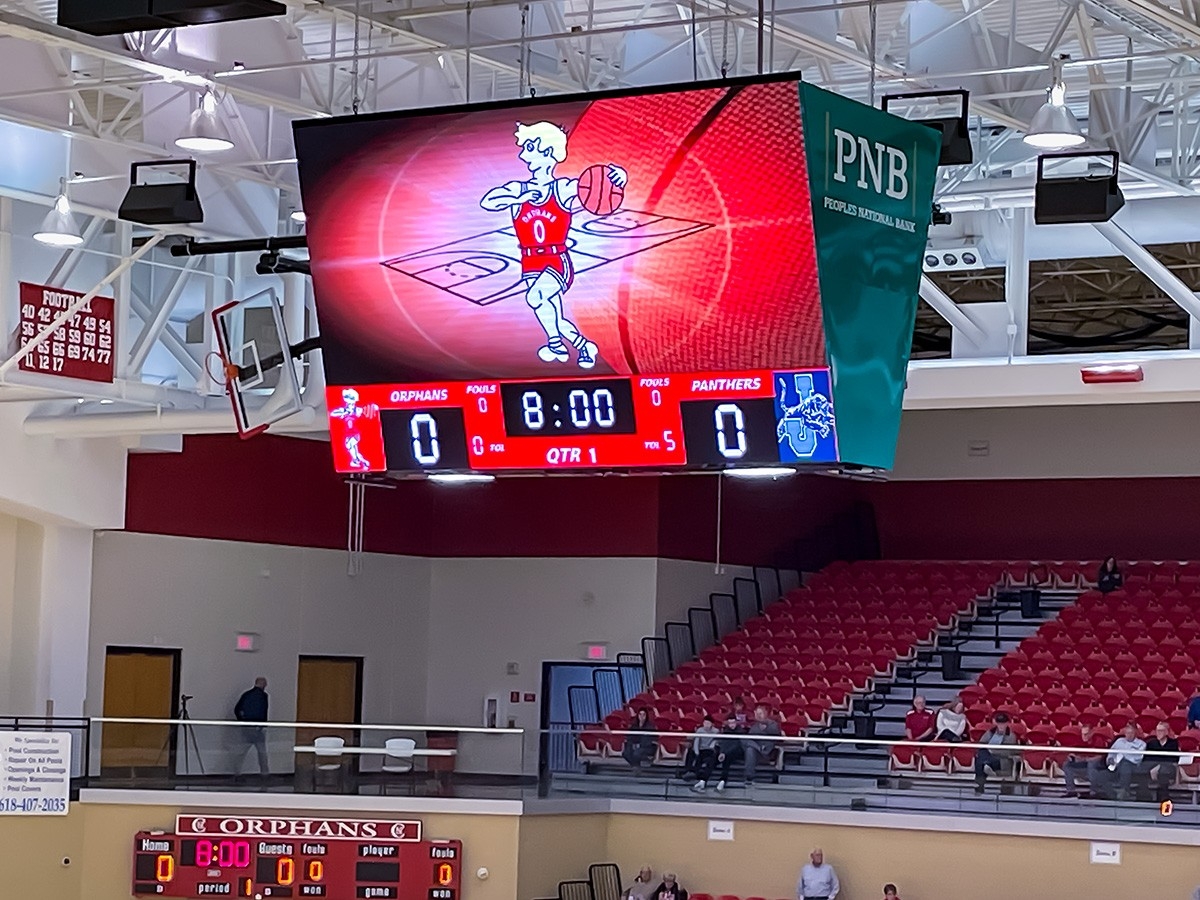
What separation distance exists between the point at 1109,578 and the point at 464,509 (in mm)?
8435

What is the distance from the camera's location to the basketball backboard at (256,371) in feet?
56.1

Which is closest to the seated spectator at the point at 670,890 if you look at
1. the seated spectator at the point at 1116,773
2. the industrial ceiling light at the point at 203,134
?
the seated spectator at the point at 1116,773

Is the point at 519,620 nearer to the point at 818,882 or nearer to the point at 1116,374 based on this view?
the point at 818,882

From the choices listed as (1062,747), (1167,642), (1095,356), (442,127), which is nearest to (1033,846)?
(1062,747)

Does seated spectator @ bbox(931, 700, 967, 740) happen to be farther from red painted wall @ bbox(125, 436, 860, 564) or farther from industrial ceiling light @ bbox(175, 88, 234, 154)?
industrial ceiling light @ bbox(175, 88, 234, 154)

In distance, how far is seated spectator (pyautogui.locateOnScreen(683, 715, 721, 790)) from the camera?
19.9 meters

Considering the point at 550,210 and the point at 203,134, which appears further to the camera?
the point at 203,134

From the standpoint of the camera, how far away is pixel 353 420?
12555mm

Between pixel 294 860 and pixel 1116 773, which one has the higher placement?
pixel 1116 773

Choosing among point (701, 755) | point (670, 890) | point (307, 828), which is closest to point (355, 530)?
point (307, 828)

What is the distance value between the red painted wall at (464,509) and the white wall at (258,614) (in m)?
0.27

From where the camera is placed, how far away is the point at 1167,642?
24297mm

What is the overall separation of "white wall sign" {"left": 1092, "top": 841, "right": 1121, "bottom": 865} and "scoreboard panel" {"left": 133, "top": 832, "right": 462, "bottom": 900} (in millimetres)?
5645

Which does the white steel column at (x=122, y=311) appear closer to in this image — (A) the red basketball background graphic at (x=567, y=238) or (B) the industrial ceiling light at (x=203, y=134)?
(B) the industrial ceiling light at (x=203, y=134)
